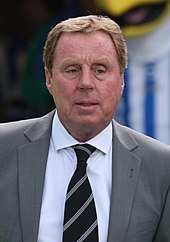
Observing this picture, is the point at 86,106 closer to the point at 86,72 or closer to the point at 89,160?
the point at 86,72

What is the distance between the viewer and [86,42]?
2.97m

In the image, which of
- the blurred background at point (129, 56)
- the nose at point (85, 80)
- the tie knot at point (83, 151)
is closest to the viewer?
the nose at point (85, 80)

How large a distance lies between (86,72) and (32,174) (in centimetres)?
47

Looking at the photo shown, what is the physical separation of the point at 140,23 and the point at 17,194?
3.30m

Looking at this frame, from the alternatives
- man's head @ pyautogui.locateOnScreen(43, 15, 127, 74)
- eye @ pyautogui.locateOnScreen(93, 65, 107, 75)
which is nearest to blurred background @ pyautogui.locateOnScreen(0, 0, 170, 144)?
man's head @ pyautogui.locateOnScreen(43, 15, 127, 74)

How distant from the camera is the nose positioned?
2.92 meters

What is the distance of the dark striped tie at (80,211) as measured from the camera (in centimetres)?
297

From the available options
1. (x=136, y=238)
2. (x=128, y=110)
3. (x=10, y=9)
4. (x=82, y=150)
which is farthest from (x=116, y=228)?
(x=10, y=9)

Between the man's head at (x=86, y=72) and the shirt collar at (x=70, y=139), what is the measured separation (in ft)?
0.07

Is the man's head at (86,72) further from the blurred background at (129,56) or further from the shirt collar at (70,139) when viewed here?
the blurred background at (129,56)

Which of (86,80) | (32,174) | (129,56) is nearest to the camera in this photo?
(86,80)

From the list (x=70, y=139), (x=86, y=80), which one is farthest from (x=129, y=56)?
(x=86, y=80)

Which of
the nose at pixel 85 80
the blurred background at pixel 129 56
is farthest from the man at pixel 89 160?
the blurred background at pixel 129 56

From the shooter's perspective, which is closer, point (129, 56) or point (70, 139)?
point (70, 139)
